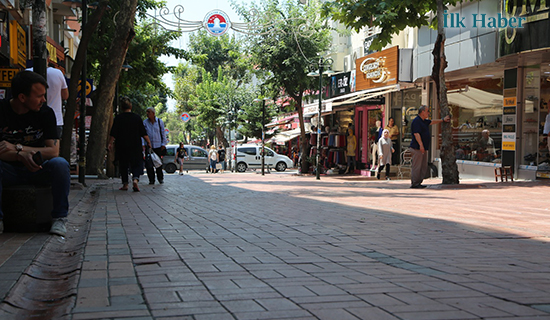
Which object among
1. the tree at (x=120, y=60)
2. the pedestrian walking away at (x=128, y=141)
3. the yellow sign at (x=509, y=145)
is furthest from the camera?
the yellow sign at (x=509, y=145)

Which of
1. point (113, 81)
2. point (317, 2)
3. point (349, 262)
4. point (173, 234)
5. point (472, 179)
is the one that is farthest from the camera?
point (317, 2)

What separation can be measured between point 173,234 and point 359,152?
24.1 m

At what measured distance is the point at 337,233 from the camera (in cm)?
611

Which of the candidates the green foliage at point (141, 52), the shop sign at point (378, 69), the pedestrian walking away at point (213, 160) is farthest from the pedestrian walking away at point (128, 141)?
the pedestrian walking away at point (213, 160)

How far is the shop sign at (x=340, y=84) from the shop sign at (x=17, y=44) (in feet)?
51.4

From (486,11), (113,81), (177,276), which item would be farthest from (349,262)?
(486,11)

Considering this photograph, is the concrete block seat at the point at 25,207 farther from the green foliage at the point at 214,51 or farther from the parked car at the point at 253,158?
the green foliage at the point at 214,51

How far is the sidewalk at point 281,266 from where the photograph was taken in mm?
3193

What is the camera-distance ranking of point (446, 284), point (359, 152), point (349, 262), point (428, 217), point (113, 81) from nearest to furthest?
point (446, 284)
point (349, 262)
point (428, 217)
point (113, 81)
point (359, 152)

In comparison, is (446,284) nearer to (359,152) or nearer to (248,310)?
(248,310)

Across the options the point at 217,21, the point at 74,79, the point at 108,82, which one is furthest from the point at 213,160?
the point at 74,79

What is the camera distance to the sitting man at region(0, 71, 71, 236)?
17.4 feet

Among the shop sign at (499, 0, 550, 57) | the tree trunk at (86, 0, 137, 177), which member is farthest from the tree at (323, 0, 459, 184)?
the tree trunk at (86, 0, 137, 177)

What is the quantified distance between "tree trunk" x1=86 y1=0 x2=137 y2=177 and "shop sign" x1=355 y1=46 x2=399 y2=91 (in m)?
10.7
